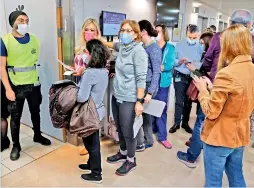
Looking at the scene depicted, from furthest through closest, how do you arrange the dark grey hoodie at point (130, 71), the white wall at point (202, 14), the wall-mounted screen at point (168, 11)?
the white wall at point (202, 14) → the wall-mounted screen at point (168, 11) → the dark grey hoodie at point (130, 71)

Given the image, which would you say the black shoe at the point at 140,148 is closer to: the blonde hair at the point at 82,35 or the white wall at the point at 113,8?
the blonde hair at the point at 82,35

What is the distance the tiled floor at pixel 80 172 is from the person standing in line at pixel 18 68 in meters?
0.21

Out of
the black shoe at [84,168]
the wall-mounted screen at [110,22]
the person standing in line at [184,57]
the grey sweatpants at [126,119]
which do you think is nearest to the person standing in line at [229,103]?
the grey sweatpants at [126,119]

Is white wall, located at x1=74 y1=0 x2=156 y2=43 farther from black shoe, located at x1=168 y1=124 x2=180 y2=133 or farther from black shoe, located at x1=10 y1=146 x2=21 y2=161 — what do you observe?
black shoe, located at x1=168 y1=124 x2=180 y2=133

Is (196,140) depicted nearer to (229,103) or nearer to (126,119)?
(126,119)

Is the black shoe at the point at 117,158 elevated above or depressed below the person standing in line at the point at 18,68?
below

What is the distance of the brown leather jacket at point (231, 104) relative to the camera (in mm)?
1185

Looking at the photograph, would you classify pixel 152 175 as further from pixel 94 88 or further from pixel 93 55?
pixel 93 55

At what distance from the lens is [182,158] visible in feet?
7.79

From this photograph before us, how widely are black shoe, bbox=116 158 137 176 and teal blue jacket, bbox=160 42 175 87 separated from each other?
0.95m

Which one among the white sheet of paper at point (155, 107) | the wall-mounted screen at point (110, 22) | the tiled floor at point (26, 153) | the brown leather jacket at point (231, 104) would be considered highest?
the wall-mounted screen at point (110, 22)

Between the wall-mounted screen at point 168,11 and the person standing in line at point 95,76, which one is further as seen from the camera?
the wall-mounted screen at point 168,11

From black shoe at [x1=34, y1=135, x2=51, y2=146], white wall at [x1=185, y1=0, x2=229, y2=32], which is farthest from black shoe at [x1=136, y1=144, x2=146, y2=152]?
white wall at [x1=185, y1=0, x2=229, y2=32]

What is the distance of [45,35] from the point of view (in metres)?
2.49
